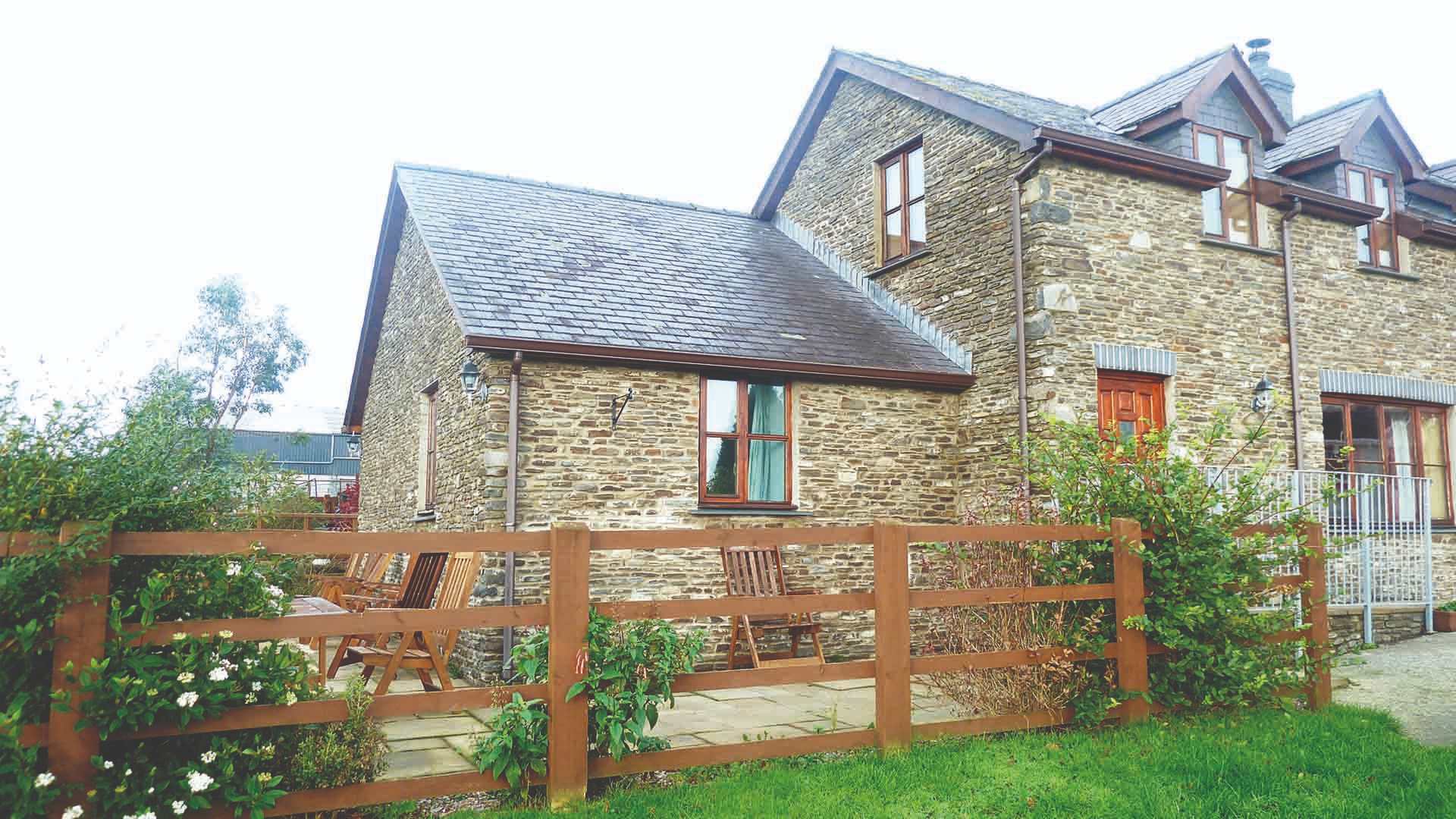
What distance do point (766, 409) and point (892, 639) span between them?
499cm

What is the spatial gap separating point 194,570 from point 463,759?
1966 millimetres

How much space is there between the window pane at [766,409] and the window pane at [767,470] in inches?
4.9

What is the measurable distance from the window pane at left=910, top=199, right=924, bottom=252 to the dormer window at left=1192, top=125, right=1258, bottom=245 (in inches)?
121

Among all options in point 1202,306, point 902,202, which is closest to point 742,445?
point 902,202

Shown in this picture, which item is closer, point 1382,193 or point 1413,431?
point 1413,431

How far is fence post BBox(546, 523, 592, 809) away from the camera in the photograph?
4.60 meters

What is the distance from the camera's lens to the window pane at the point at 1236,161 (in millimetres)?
11539

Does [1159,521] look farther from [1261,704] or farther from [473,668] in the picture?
[473,668]

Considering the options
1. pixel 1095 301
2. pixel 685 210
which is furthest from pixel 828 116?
pixel 1095 301

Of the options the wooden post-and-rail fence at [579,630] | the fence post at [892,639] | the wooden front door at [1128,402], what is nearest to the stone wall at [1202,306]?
the wooden front door at [1128,402]

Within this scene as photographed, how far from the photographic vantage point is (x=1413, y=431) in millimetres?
12750

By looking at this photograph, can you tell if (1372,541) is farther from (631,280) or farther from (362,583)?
(362,583)

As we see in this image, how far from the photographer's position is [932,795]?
4750mm

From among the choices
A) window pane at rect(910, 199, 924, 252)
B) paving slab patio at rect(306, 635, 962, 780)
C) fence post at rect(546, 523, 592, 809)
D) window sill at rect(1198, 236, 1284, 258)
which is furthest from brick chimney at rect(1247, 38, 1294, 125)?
fence post at rect(546, 523, 592, 809)
